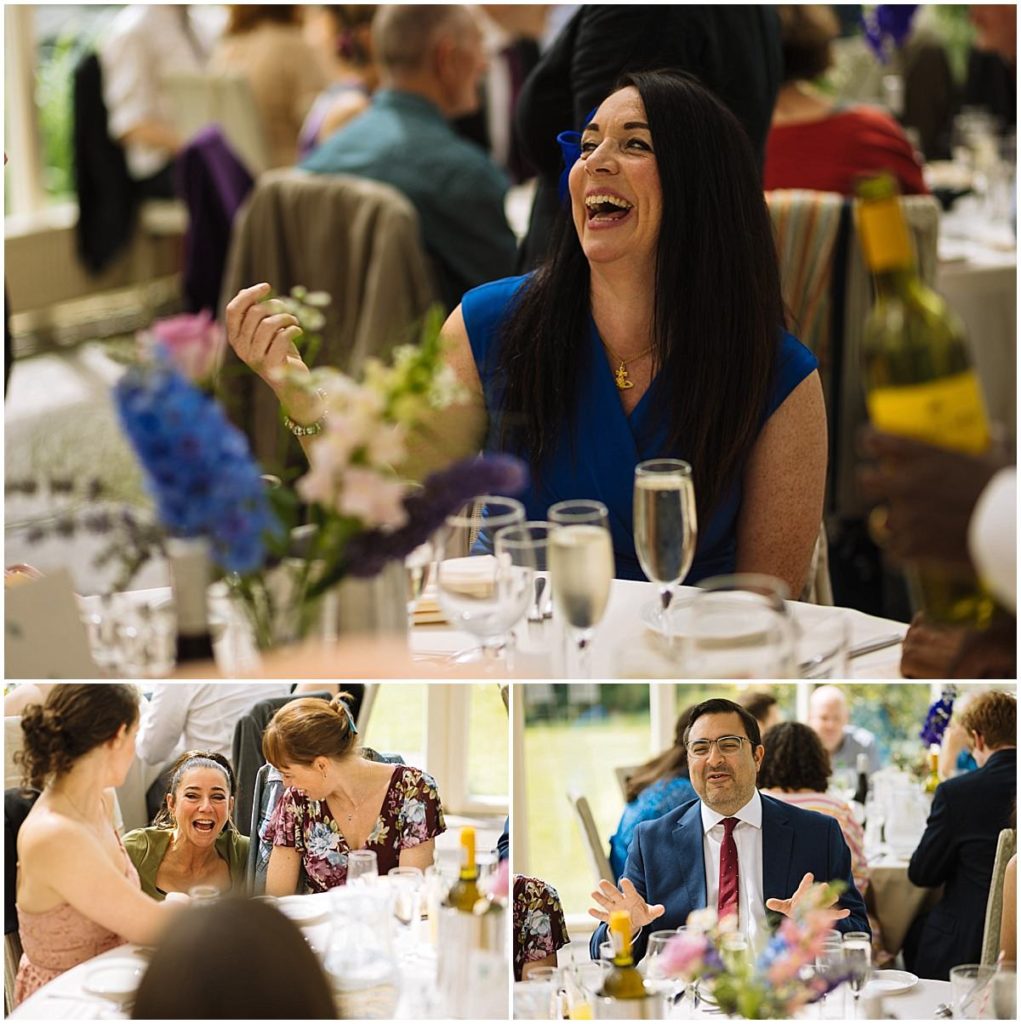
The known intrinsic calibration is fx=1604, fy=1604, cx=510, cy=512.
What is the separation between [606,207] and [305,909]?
40.0 inches

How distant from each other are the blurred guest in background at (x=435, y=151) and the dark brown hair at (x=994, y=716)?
2.58 m

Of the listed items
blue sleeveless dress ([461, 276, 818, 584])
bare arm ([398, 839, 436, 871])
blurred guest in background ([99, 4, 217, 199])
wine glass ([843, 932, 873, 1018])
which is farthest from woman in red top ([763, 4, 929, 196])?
blurred guest in background ([99, 4, 217, 199])

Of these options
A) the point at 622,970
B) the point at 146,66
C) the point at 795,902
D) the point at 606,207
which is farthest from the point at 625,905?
the point at 146,66

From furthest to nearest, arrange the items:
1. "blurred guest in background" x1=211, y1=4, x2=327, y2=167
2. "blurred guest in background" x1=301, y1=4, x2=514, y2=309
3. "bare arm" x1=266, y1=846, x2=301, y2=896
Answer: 1. "blurred guest in background" x1=211, y1=4, x2=327, y2=167
2. "blurred guest in background" x1=301, y1=4, x2=514, y2=309
3. "bare arm" x1=266, y1=846, x2=301, y2=896

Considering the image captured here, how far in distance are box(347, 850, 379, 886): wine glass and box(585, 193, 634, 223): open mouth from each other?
916mm

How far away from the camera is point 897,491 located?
4.77 feet

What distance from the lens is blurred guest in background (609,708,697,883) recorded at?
71.6 inches

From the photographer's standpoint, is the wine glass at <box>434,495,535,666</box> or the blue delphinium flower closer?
the blue delphinium flower

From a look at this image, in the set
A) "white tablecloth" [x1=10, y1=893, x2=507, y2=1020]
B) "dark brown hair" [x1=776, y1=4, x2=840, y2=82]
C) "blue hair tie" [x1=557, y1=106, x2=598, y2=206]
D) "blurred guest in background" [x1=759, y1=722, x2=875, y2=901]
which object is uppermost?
"dark brown hair" [x1=776, y1=4, x2=840, y2=82]

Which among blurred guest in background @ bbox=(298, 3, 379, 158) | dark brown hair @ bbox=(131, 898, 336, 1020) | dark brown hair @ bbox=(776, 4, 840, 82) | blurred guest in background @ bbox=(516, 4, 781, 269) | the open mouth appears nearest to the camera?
dark brown hair @ bbox=(131, 898, 336, 1020)

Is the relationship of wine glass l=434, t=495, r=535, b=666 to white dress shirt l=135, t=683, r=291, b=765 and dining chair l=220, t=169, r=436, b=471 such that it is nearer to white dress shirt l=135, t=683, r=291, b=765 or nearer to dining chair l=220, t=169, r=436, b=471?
white dress shirt l=135, t=683, r=291, b=765

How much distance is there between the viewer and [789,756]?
6.11 feet

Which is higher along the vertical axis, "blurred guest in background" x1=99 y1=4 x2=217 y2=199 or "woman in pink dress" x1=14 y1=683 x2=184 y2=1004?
"blurred guest in background" x1=99 y1=4 x2=217 y2=199

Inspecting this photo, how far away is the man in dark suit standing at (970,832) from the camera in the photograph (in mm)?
1810
